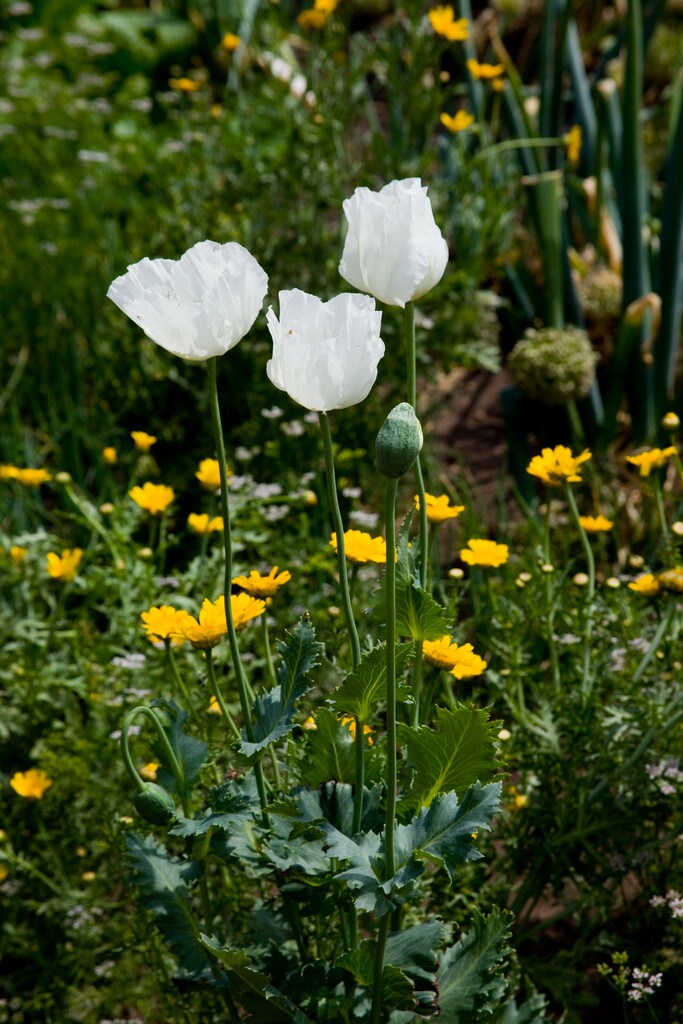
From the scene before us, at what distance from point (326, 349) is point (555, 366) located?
5.43 ft

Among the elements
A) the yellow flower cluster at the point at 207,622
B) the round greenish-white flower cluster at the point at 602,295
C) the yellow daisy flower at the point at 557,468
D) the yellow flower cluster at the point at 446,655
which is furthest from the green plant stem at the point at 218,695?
the round greenish-white flower cluster at the point at 602,295

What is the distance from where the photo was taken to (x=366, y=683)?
104cm

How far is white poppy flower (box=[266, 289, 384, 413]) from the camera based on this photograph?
0.96 meters

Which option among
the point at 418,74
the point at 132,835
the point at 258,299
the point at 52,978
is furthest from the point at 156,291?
the point at 418,74

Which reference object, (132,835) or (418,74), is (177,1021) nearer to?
(132,835)

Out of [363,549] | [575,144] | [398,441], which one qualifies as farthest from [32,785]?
[575,144]

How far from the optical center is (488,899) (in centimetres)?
147

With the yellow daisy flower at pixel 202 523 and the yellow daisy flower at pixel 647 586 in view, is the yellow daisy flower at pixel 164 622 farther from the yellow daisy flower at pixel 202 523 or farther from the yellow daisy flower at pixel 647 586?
the yellow daisy flower at pixel 647 586

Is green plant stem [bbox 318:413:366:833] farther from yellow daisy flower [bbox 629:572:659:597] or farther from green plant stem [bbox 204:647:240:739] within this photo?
yellow daisy flower [bbox 629:572:659:597]

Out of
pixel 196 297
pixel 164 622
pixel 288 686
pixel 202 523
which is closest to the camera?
pixel 196 297

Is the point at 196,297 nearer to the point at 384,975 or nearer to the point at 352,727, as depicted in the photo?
the point at 352,727

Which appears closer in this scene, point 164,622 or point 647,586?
point 164,622

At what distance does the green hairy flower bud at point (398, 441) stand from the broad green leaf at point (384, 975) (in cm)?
51

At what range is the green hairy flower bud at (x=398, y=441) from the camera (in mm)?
866
